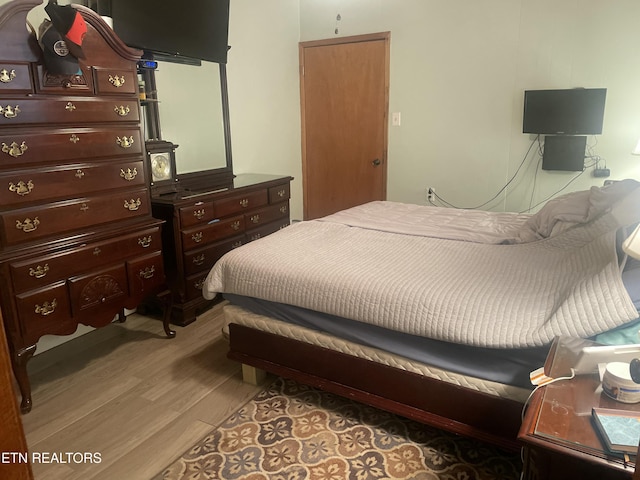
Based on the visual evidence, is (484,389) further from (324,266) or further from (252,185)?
Answer: (252,185)

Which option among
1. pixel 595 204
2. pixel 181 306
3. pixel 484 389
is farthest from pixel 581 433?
pixel 181 306

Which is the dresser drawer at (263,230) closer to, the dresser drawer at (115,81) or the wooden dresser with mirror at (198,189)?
the wooden dresser with mirror at (198,189)

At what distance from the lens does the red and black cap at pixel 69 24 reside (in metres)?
2.02

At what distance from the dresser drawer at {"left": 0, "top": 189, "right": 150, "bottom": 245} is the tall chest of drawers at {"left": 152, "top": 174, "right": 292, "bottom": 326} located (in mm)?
Result: 311

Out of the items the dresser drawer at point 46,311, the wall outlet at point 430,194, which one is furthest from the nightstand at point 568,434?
the wall outlet at point 430,194

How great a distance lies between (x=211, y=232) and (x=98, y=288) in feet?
3.04

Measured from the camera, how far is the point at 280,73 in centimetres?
464

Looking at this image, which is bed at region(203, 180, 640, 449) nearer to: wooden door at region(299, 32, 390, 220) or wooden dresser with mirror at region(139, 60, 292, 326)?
wooden dresser with mirror at region(139, 60, 292, 326)

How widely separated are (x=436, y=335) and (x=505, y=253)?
0.80 meters

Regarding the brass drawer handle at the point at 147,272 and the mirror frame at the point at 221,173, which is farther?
the mirror frame at the point at 221,173

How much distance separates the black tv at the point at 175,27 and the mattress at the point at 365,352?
6.11 ft

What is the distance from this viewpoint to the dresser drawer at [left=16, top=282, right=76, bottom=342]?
2119 mm

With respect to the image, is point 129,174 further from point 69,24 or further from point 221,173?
point 221,173

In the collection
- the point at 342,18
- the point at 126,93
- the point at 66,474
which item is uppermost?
the point at 342,18
